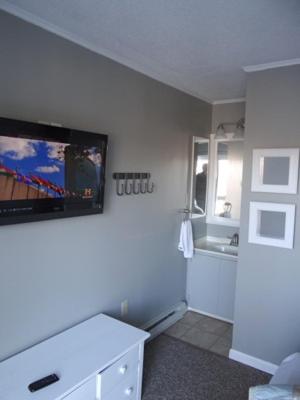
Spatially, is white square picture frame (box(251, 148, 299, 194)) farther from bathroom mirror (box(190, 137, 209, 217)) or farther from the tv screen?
the tv screen

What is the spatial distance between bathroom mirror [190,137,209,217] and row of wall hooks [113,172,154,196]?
0.85 meters

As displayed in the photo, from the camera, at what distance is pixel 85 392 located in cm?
178

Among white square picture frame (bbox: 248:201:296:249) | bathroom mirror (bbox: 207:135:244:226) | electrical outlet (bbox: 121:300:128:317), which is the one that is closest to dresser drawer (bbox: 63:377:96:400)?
electrical outlet (bbox: 121:300:128:317)

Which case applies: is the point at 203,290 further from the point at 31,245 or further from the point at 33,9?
the point at 33,9

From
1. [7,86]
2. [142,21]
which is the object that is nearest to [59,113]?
[7,86]

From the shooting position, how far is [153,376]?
2561 mm

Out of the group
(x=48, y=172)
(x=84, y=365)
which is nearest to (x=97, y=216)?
(x=48, y=172)

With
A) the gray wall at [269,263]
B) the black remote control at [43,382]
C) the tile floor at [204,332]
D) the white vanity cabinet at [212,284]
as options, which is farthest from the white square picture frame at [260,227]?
the black remote control at [43,382]

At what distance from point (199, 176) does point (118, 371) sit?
2380 millimetres

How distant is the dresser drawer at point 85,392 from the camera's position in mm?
1708

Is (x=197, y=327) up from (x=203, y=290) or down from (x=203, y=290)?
down

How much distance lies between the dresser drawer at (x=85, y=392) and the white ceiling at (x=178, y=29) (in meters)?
2.07

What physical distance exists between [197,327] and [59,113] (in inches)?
101

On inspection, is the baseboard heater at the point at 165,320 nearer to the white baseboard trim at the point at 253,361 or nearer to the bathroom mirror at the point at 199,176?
the white baseboard trim at the point at 253,361
